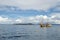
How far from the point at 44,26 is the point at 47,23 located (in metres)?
6.24

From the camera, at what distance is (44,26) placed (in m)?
155

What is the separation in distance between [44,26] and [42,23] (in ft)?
11.3

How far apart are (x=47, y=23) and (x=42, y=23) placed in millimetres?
6093

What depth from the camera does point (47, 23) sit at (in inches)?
6280

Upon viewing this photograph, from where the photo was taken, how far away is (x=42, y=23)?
512ft
